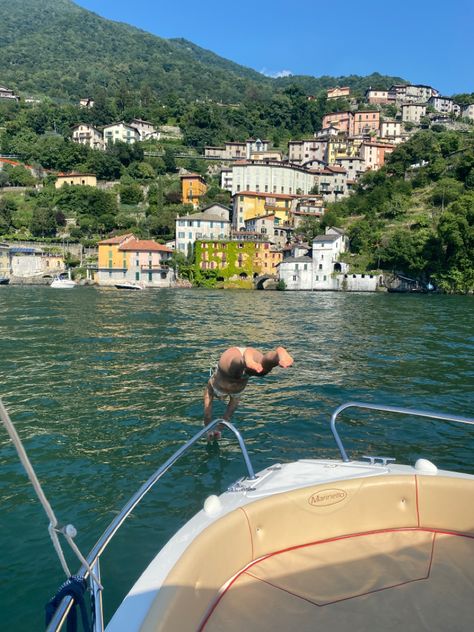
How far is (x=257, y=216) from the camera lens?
80000mm

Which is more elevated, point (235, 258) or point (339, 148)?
point (339, 148)

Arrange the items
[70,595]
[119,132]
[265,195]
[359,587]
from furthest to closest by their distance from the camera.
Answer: [119,132], [265,195], [359,587], [70,595]

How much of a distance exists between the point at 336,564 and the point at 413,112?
148700 millimetres

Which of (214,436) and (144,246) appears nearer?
(214,436)

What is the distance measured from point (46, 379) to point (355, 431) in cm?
730

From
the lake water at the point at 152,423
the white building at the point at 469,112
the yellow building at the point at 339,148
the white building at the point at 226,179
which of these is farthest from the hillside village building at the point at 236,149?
the lake water at the point at 152,423

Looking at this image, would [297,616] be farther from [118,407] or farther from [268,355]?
[118,407]

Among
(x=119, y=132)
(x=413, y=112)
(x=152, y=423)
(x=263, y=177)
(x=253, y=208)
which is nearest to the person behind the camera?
(x=152, y=423)

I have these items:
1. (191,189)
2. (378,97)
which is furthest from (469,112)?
(191,189)

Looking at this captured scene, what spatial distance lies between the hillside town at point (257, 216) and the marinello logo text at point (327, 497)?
2491 inches

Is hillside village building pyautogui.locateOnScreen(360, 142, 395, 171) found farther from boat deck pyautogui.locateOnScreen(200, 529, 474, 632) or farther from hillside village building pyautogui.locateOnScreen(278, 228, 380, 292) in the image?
boat deck pyautogui.locateOnScreen(200, 529, 474, 632)

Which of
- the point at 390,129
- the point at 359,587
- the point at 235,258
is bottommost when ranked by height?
the point at 359,587

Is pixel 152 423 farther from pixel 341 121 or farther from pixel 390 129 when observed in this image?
pixel 341 121

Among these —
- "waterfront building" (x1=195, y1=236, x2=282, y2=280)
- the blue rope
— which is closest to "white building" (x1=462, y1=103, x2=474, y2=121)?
"waterfront building" (x1=195, y1=236, x2=282, y2=280)
